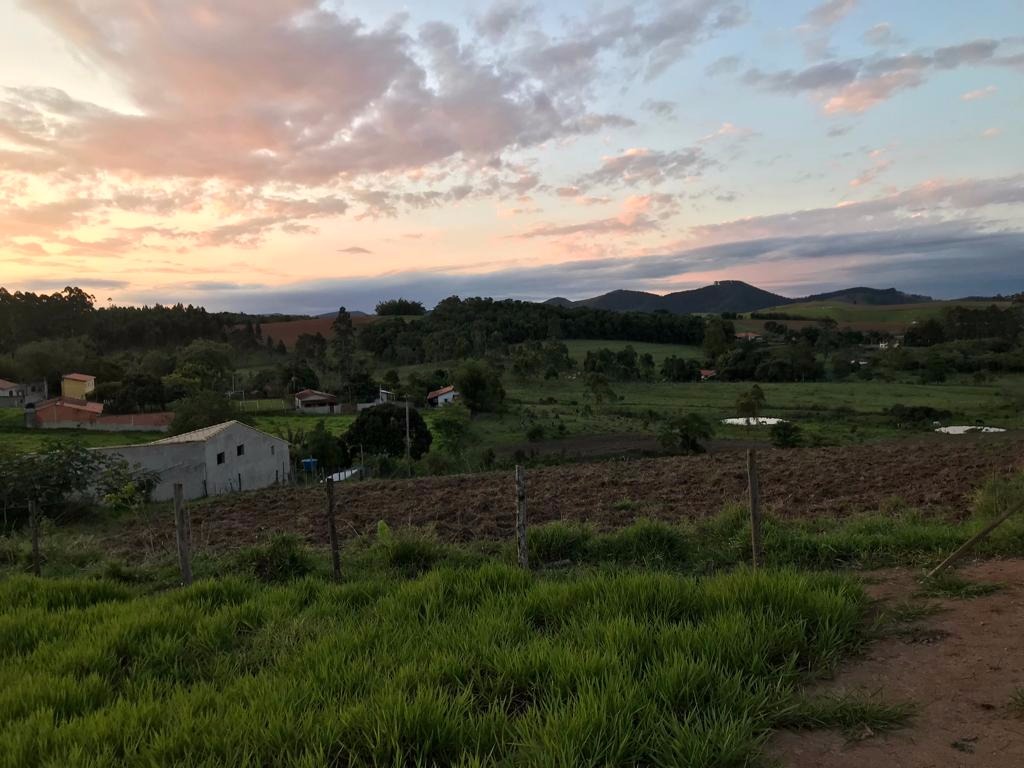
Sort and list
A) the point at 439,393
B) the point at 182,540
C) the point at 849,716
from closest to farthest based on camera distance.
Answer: the point at 849,716
the point at 182,540
the point at 439,393

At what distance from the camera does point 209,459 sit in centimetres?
2486

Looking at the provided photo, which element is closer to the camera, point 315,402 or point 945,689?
point 945,689

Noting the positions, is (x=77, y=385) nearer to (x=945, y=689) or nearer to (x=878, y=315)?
(x=945, y=689)

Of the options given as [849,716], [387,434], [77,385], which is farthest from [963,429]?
[77,385]

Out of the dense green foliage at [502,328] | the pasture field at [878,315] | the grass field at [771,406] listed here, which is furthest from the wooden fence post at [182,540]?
the pasture field at [878,315]

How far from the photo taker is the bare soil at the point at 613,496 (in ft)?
34.2

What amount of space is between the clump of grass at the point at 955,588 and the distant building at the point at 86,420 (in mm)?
47878

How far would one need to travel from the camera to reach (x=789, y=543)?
6.10 metres

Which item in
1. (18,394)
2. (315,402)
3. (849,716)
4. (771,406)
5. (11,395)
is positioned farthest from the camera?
(18,394)

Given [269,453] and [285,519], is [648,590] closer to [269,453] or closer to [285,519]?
[285,519]

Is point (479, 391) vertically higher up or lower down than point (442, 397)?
higher up

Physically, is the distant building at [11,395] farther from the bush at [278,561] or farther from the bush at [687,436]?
the bush at [278,561]

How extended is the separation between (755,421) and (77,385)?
204 feet

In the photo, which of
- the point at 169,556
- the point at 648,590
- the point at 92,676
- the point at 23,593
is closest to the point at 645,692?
the point at 648,590
